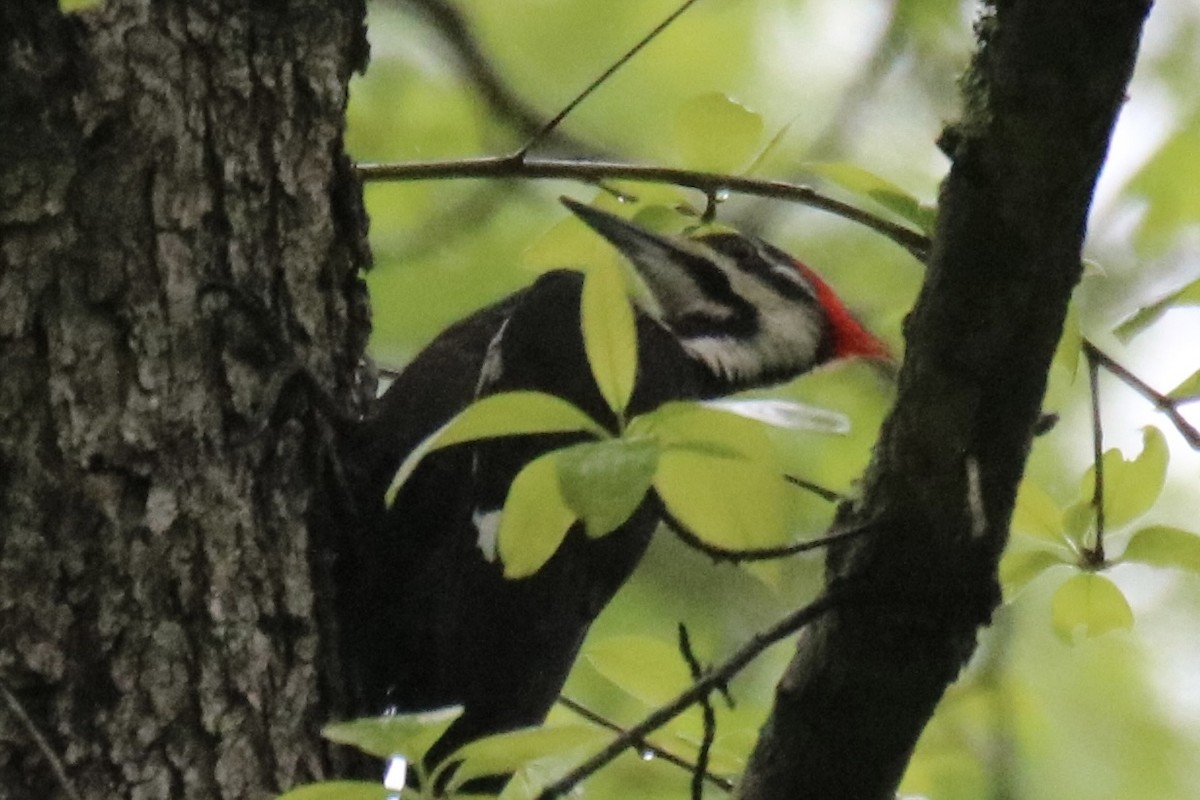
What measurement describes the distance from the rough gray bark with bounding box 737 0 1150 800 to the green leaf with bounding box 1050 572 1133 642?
0.74ft

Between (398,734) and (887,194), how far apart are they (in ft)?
1.85

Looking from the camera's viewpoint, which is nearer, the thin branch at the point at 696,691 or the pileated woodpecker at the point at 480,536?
the thin branch at the point at 696,691

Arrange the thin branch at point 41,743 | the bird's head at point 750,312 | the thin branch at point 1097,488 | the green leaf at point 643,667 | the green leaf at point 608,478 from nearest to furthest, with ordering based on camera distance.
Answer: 1. the green leaf at point 608,478
2. the thin branch at point 41,743
3. the thin branch at point 1097,488
4. the green leaf at point 643,667
5. the bird's head at point 750,312

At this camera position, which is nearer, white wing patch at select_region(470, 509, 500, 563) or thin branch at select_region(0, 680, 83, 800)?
thin branch at select_region(0, 680, 83, 800)

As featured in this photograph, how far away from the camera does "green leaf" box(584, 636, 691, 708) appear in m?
1.36

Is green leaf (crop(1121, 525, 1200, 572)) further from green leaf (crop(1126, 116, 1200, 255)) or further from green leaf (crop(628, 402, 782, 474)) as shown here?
green leaf (crop(1126, 116, 1200, 255))

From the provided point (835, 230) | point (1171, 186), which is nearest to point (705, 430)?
point (1171, 186)

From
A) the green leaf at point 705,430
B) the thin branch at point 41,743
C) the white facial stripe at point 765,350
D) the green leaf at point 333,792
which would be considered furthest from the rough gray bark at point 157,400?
the white facial stripe at point 765,350

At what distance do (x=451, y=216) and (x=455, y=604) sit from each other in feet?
3.58

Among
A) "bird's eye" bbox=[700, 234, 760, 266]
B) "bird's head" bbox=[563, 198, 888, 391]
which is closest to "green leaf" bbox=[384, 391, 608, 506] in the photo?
"bird's head" bbox=[563, 198, 888, 391]

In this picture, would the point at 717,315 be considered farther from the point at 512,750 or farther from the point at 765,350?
the point at 512,750

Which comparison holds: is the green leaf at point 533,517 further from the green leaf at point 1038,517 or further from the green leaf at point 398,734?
the green leaf at point 1038,517

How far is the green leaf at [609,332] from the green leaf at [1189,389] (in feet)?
1.57

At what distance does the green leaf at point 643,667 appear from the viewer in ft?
4.45
